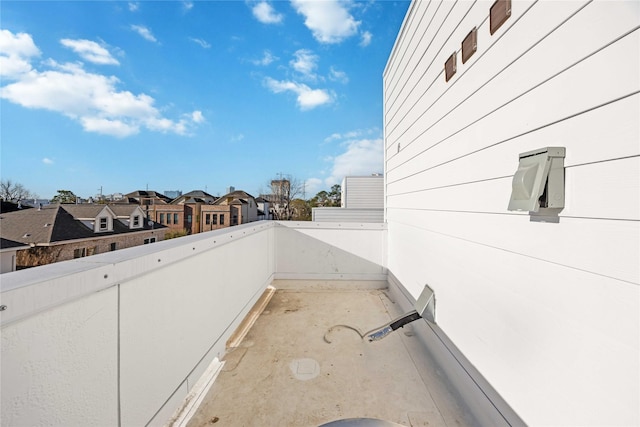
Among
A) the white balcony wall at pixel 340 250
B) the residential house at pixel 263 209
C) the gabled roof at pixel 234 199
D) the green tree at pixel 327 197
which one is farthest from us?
the residential house at pixel 263 209

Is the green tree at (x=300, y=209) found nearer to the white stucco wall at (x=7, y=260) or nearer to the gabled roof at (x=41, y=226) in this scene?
the gabled roof at (x=41, y=226)

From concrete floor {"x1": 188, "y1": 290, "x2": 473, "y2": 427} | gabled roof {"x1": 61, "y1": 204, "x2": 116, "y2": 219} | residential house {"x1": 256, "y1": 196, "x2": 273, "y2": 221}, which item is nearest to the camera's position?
concrete floor {"x1": 188, "y1": 290, "x2": 473, "y2": 427}

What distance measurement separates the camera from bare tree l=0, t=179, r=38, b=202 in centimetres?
157

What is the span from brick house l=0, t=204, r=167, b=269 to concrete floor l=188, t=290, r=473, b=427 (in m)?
1.10

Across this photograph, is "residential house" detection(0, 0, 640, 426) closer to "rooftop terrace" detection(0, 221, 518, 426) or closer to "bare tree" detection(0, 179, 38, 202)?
"rooftop terrace" detection(0, 221, 518, 426)

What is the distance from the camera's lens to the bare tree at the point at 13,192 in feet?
5.15

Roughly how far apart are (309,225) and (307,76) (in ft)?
22.0

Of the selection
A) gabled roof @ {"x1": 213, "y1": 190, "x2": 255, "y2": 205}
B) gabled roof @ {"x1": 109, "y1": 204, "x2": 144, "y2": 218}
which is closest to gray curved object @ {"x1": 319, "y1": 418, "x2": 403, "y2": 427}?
gabled roof @ {"x1": 109, "y1": 204, "x2": 144, "y2": 218}

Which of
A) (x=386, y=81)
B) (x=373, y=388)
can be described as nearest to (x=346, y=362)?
(x=373, y=388)

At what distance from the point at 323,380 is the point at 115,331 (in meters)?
1.32

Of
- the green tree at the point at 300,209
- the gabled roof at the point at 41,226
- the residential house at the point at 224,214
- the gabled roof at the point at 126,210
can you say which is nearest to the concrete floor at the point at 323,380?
the gabled roof at the point at 41,226

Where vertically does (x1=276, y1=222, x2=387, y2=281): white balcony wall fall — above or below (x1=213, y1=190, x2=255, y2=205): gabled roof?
below

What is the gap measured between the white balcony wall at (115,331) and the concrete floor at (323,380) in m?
0.24

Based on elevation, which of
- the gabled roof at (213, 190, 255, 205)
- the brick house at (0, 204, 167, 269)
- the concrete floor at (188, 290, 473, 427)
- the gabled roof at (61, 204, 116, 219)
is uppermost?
the gabled roof at (213, 190, 255, 205)
